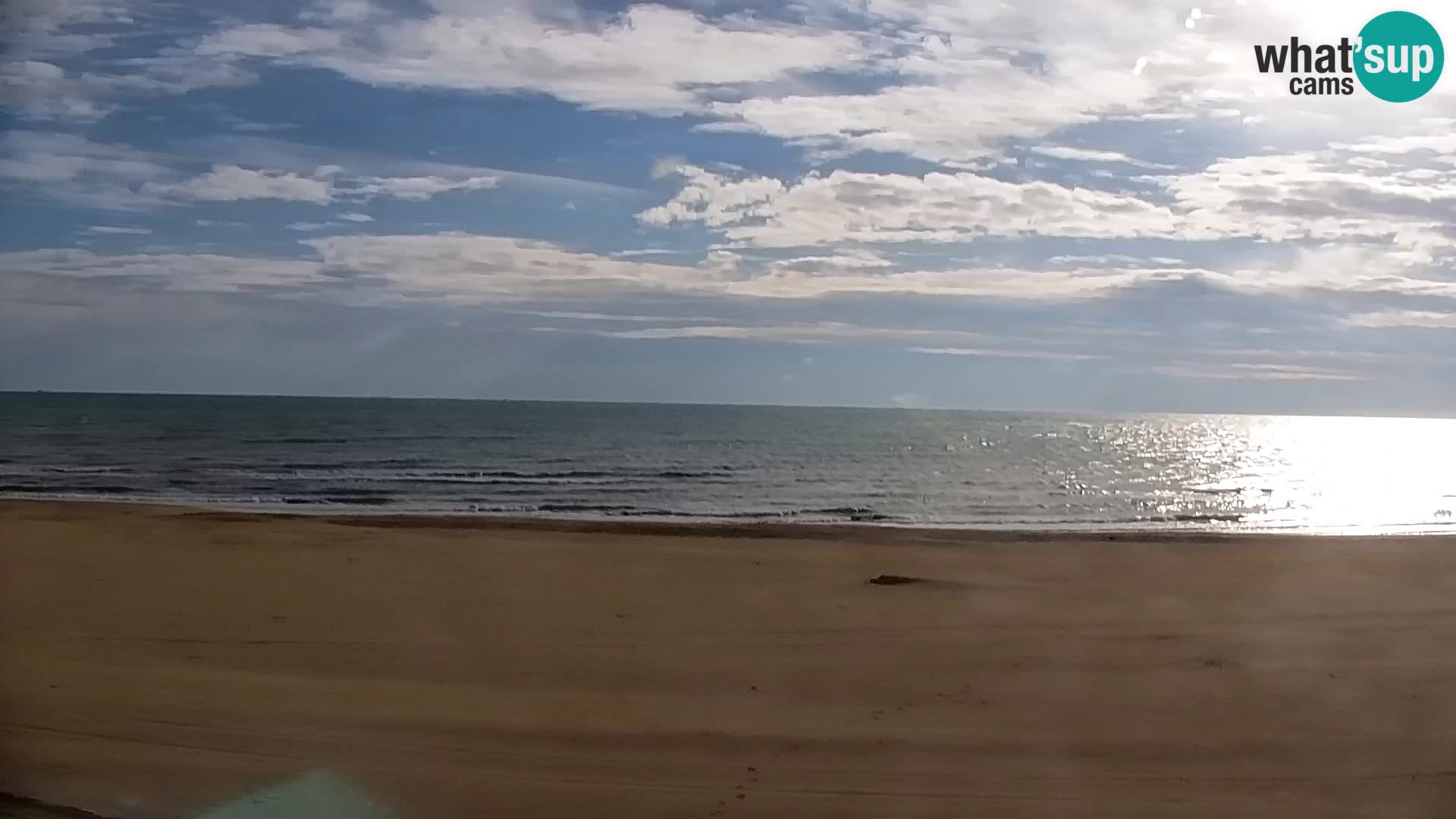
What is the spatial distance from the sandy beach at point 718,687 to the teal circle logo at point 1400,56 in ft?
6.04

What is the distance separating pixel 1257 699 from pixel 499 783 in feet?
7.74

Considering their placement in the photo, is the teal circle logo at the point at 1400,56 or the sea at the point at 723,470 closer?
the teal circle logo at the point at 1400,56

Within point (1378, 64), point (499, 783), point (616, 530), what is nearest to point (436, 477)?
point (616, 530)

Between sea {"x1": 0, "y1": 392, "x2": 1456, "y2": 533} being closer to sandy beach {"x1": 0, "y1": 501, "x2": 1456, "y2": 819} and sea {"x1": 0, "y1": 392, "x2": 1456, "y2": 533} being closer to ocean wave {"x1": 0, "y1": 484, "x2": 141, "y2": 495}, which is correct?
ocean wave {"x1": 0, "y1": 484, "x2": 141, "y2": 495}

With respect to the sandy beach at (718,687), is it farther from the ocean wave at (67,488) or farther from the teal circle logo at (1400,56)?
the ocean wave at (67,488)

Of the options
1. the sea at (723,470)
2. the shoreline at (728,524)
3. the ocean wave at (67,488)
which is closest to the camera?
the shoreline at (728,524)

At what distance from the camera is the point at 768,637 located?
4402 mm

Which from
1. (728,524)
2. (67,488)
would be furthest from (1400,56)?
(67,488)

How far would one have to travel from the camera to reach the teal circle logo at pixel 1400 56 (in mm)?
3004

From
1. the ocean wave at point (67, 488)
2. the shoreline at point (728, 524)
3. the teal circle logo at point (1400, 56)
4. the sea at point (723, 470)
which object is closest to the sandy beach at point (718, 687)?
the sea at point (723, 470)

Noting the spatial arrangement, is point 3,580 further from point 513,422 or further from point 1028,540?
point 513,422

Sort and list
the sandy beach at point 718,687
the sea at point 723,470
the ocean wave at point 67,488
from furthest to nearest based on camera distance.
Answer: the ocean wave at point 67,488 < the sea at point 723,470 < the sandy beach at point 718,687

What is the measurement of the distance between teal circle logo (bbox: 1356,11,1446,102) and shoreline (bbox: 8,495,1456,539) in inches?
200

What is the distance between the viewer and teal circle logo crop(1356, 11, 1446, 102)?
3004 mm
